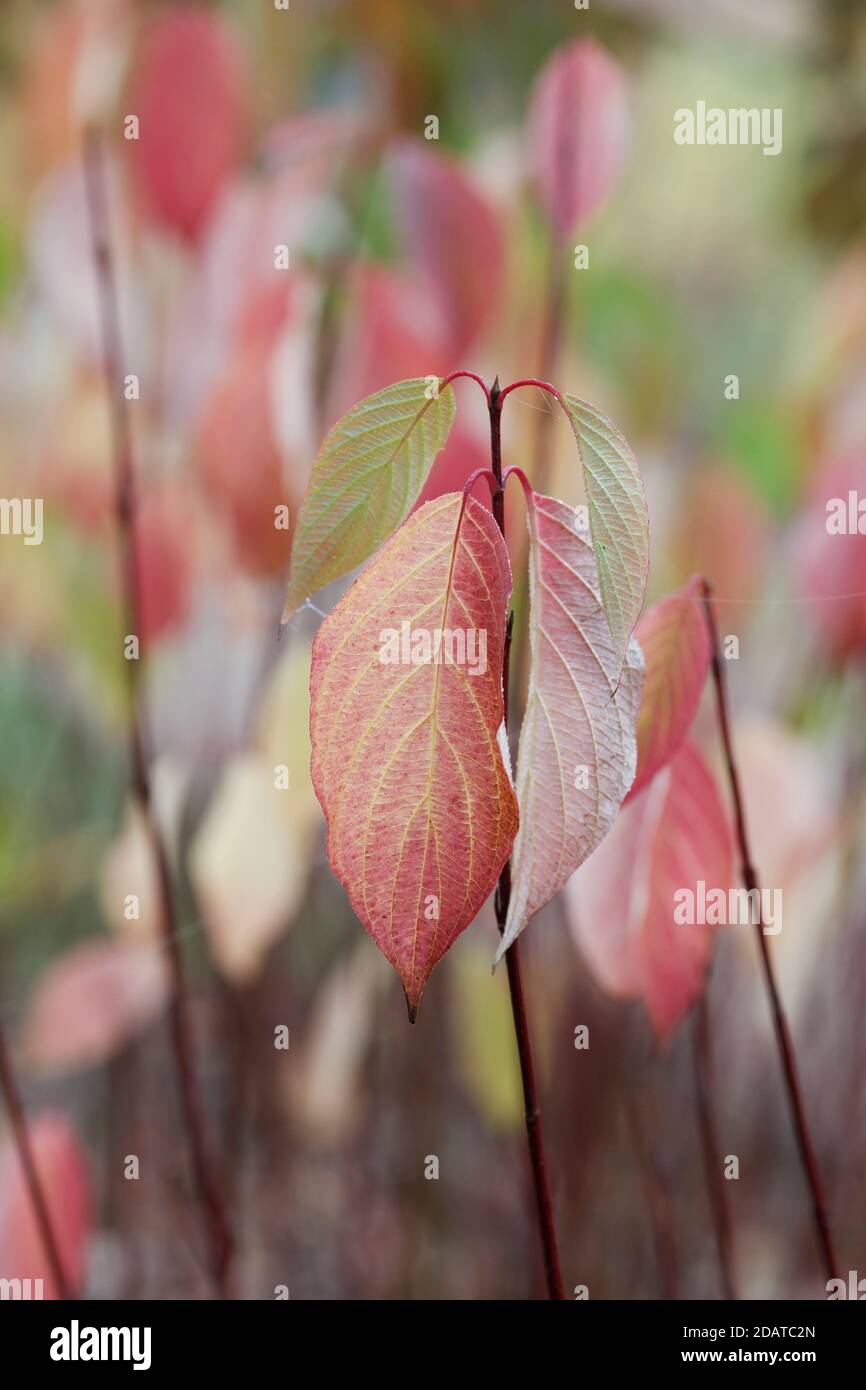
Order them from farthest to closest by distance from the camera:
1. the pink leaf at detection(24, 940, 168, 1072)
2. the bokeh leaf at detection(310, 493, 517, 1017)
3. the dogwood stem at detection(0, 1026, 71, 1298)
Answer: the pink leaf at detection(24, 940, 168, 1072) < the dogwood stem at detection(0, 1026, 71, 1298) < the bokeh leaf at detection(310, 493, 517, 1017)

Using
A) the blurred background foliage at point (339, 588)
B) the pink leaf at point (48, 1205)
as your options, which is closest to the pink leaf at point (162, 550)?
the blurred background foliage at point (339, 588)

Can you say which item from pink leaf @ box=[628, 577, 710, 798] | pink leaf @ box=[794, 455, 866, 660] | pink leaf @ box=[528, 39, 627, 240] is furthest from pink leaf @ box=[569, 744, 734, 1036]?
pink leaf @ box=[528, 39, 627, 240]

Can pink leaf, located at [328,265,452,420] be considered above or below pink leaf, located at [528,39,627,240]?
below

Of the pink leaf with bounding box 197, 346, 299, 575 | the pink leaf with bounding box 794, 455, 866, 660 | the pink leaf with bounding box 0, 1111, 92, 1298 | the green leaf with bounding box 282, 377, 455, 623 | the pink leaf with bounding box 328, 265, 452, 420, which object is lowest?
the pink leaf with bounding box 0, 1111, 92, 1298

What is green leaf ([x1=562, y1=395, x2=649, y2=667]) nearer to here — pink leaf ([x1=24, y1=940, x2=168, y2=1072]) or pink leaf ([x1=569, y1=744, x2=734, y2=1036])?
pink leaf ([x1=569, y1=744, x2=734, y2=1036])

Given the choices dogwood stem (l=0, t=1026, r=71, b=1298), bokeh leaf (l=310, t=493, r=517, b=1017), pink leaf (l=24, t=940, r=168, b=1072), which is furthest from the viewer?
pink leaf (l=24, t=940, r=168, b=1072)

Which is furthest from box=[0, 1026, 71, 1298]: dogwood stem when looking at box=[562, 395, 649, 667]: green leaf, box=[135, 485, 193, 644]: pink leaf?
box=[562, 395, 649, 667]: green leaf

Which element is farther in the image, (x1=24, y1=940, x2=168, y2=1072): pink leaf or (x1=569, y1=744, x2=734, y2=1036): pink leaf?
(x1=24, y1=940, x2=168, y2=1072): pink leaf

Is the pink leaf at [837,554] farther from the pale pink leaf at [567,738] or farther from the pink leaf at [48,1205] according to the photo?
the pink leaf at [48,1205]
